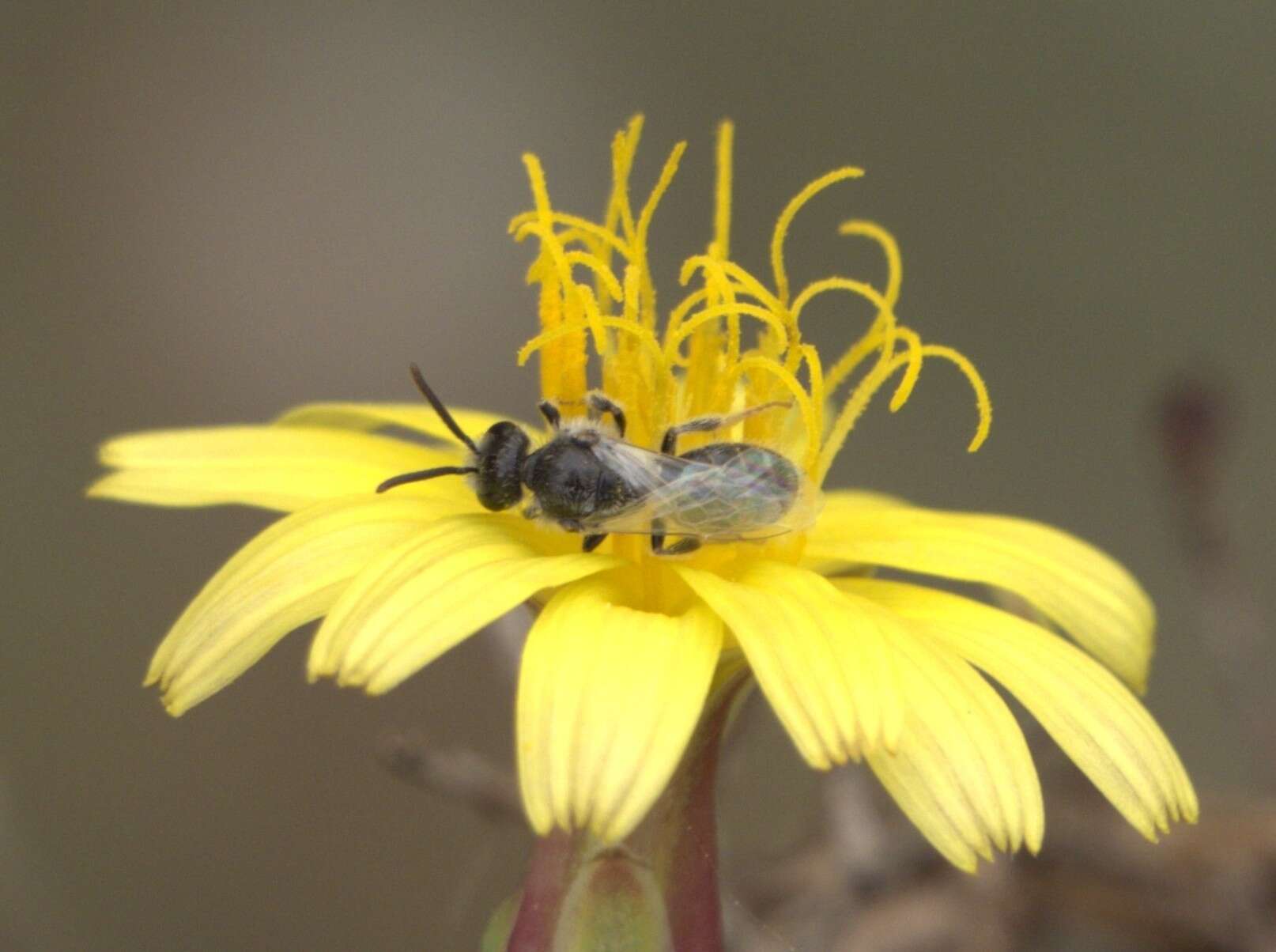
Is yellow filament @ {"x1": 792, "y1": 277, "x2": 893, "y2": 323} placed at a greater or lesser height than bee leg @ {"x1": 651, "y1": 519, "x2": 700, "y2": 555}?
greater

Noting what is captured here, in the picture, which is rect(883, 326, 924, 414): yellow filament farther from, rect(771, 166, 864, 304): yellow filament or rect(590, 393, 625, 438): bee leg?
rect(590, 393, 625, 438): bee leg

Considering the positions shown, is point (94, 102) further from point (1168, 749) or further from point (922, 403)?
point (1168, 749)

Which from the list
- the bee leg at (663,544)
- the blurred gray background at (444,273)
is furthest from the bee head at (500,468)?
the blurred gray background at (444,273)

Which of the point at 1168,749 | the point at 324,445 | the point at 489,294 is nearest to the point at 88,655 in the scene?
the point at 489,294

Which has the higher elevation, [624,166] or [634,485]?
[624,166]

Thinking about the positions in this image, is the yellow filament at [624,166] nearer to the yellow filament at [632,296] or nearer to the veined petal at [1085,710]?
the yellow filament at [632,296]

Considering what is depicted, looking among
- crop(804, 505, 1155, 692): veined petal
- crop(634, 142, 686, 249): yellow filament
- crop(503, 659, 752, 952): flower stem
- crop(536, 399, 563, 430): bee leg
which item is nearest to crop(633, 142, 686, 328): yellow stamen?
crop(634, 142, 686, 249): yellow filament

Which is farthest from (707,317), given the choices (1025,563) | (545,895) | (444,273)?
(444,273)

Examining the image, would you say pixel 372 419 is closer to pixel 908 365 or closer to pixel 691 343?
pixel 691 343
